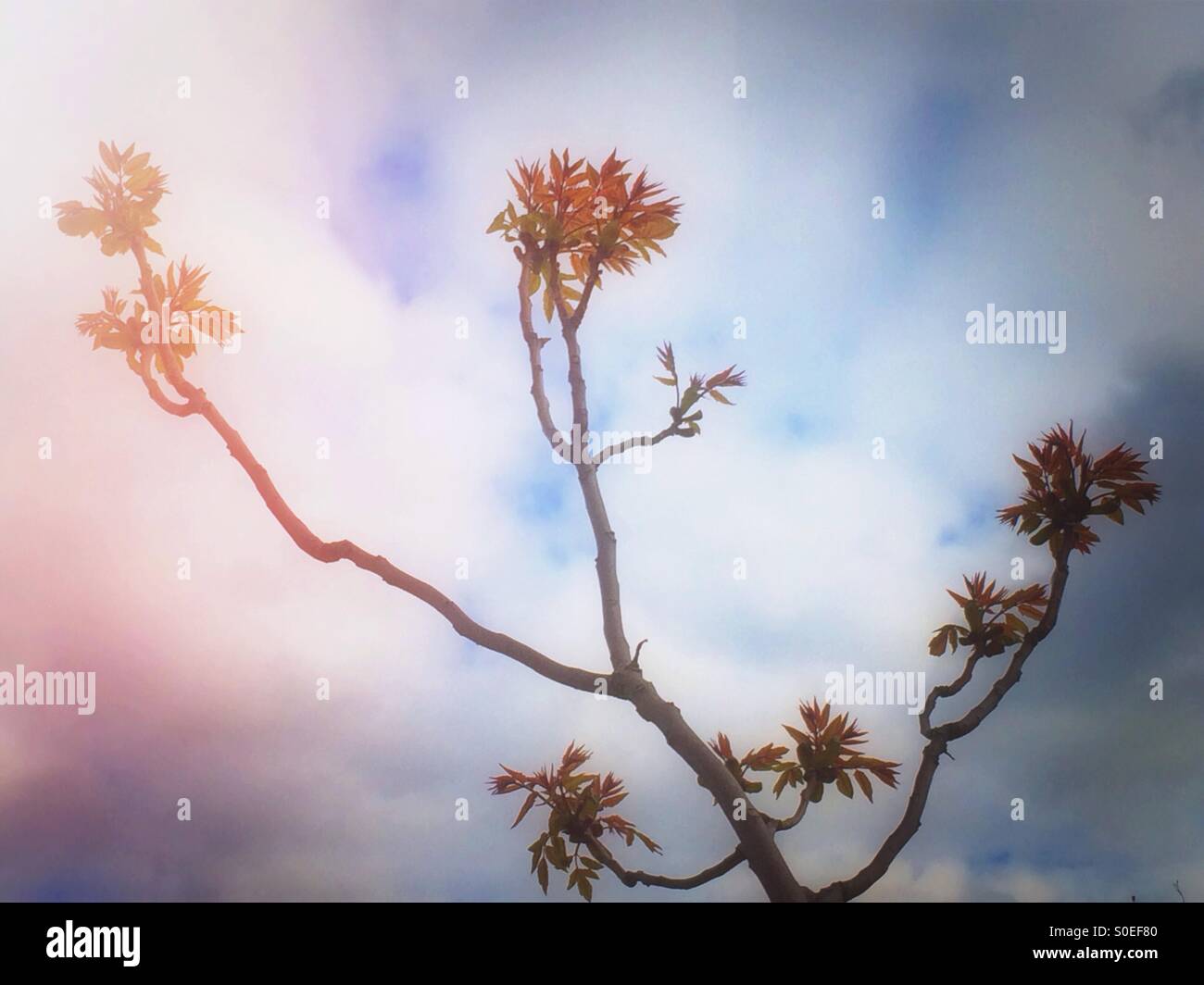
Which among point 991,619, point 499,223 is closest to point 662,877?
point 991,619

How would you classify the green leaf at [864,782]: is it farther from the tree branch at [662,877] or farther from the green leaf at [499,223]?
the green leaf at [499,223]

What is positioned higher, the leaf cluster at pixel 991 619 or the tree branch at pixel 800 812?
the leaf cluster at pixel 991 619

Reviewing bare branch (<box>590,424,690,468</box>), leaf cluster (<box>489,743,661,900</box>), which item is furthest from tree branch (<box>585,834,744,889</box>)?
bare branch (<box>590,424,690,468</box>)

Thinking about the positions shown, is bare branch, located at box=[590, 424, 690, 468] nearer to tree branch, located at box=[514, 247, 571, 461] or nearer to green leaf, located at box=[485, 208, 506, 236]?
tree branch, located at box=[514, 247, 571, 461]

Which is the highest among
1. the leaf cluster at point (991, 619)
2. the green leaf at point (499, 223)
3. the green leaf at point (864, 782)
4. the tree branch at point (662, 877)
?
the green leaf at point (499, 223)

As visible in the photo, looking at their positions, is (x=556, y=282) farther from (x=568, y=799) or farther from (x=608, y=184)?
(x=568, y=799)

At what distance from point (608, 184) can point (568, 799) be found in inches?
52.1

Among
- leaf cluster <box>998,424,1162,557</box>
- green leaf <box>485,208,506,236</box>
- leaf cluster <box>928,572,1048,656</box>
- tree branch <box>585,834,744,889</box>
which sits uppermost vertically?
green leaf <box>485,208,506,236</box>

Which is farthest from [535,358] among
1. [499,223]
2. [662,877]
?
[662,877]

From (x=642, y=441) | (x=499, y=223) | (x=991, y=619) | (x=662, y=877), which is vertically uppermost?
(x=499, y=223)

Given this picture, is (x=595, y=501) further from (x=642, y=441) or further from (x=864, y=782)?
(x=864, y=782)

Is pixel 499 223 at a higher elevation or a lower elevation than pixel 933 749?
higher

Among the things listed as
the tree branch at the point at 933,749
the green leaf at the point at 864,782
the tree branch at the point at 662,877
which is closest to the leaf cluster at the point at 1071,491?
the tree branch at the point at 933,749
